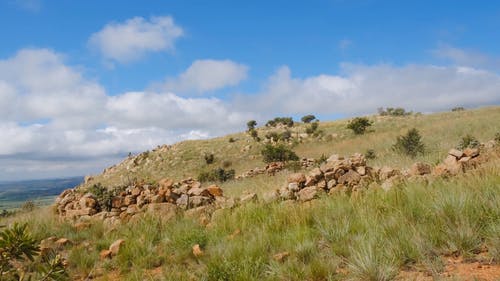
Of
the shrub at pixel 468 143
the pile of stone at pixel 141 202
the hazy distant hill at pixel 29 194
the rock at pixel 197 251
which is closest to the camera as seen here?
the rock at pixel 197 251

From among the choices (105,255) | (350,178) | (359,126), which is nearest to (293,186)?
(350,178)

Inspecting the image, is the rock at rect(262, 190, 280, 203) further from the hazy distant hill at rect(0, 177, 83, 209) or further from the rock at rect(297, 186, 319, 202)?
the hazy distant hill at rect(0, 177, 83, 209)

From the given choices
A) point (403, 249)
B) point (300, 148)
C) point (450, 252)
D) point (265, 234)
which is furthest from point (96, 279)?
point (300, 148)

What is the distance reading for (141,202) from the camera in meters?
9.77

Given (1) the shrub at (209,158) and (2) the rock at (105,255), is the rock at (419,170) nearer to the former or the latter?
(2) the rock at (105,255)

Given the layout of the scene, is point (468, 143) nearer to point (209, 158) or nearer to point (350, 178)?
point (350, 178)

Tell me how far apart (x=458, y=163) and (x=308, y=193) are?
3.03m

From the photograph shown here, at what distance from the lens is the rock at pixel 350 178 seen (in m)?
8.34

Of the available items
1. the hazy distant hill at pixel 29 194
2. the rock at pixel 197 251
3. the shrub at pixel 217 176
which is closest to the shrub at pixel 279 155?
the shrub at pixel 217 176

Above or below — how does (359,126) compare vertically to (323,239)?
above

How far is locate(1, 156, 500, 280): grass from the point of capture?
4113 millimetres

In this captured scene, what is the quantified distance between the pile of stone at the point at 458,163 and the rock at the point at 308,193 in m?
2.36

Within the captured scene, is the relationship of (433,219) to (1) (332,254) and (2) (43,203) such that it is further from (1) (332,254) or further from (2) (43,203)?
(2) (43,203)

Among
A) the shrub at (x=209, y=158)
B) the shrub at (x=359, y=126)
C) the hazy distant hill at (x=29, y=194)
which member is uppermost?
the shrub at (x=359, y=126)
